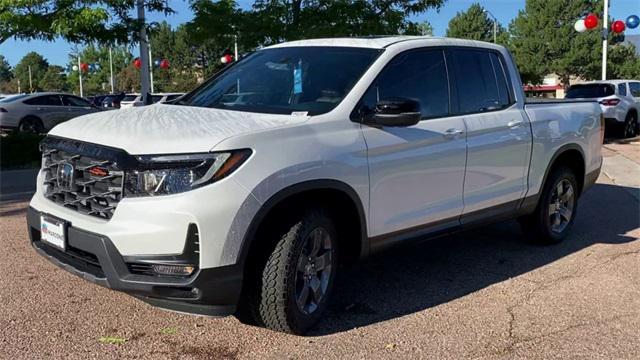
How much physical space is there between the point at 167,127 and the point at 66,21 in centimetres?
822

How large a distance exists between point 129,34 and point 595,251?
9294 mm

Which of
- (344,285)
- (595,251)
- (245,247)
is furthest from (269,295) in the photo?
(595,251)

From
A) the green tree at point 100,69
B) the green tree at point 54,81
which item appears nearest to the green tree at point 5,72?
the green tree at point 54,81

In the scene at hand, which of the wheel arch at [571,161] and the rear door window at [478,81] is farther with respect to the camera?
the wheel arch at [571,161]

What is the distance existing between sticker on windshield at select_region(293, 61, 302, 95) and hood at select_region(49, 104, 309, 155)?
47 centimetres

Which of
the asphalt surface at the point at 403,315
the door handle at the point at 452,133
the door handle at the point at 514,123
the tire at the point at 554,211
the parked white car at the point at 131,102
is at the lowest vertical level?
the asphalt surface at the point at 403,315

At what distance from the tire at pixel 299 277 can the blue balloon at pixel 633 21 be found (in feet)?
77.2

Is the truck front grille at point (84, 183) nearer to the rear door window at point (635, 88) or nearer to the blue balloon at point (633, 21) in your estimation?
the rear door window at point (635, 88)

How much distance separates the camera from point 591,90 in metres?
17.9

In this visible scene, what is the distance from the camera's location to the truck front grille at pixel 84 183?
3.57m

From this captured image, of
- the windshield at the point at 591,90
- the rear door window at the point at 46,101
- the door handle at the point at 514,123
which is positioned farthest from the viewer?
the rear door window at the point at 46,101

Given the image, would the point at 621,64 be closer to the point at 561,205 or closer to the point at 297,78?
the point at 561,205

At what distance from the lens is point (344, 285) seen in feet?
16.6

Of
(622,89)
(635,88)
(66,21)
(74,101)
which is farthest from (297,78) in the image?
(74,101)
